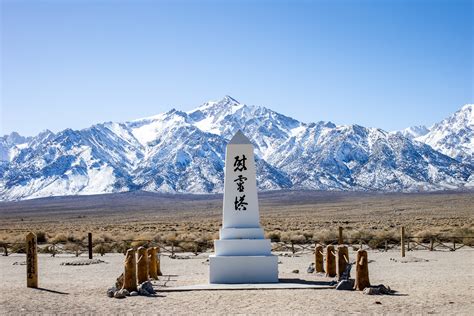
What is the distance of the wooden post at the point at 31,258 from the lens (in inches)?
664

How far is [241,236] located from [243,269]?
880mm

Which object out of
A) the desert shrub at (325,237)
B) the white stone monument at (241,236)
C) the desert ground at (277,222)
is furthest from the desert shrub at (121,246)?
the white stone monument at (241,236)

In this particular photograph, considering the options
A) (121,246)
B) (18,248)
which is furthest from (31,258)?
(18,248)

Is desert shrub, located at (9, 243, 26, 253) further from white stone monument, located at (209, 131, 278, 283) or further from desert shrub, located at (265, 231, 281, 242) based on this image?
white stone monument, located at (209, 131, 278, 283)

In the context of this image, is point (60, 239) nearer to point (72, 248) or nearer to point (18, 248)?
point (72, 248)

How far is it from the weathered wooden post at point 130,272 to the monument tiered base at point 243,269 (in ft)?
8.05

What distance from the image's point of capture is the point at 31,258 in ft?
55.6

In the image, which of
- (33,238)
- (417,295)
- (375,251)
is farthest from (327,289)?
(375,251)

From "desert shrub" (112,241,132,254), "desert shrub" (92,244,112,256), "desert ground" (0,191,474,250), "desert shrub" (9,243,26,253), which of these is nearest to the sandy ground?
"desert shrub" (92,244,112,256)

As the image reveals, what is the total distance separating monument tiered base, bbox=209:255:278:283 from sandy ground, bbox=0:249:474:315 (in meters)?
1.38

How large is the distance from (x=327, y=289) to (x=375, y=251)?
13.4 m

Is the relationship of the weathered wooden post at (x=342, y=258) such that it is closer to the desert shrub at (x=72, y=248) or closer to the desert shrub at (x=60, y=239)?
the desert shrub at (x=72, y=248)

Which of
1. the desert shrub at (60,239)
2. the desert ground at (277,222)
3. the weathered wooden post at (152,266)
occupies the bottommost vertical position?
the desert ground at (277,222)

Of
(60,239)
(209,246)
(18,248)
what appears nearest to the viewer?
(18,248)
